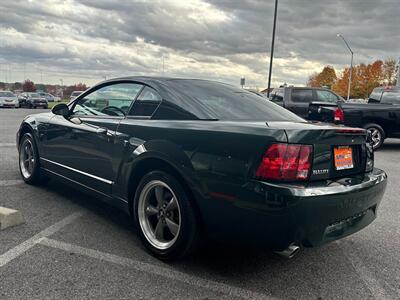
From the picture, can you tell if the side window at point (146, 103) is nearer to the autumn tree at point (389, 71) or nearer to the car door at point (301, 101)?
the car door at point (301, 101)

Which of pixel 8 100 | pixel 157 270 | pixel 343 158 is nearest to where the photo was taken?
pixel 343 158

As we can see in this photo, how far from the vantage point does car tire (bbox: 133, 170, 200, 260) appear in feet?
9.55

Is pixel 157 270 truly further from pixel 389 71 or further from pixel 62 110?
pixel 389 71

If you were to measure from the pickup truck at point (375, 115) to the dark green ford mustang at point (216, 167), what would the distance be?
23.3 ft

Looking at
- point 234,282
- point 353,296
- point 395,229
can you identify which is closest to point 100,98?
point 234,282

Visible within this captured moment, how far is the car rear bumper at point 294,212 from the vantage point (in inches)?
97.0

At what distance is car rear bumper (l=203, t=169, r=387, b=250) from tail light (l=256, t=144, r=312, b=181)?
58mm

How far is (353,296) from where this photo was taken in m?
2.72

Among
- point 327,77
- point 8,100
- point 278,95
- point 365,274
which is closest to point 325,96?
point 278,95

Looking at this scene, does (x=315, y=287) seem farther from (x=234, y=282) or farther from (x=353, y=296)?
(x=234, y=282)

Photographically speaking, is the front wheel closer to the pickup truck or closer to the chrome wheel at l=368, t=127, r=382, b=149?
the pickup truck

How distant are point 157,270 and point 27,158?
315cm

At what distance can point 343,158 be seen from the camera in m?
2.89

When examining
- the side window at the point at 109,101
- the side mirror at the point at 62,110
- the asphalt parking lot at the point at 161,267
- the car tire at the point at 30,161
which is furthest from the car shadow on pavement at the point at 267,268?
the car tire at the point at 30,161
